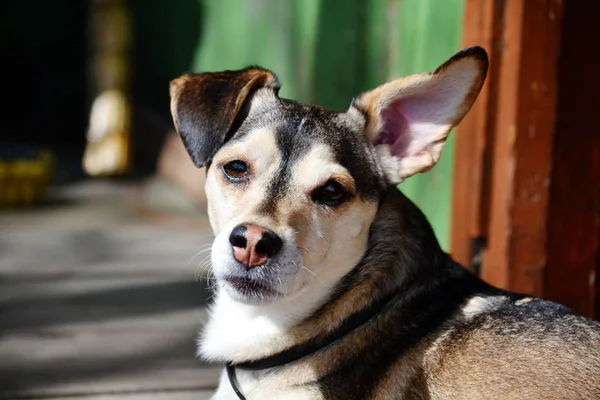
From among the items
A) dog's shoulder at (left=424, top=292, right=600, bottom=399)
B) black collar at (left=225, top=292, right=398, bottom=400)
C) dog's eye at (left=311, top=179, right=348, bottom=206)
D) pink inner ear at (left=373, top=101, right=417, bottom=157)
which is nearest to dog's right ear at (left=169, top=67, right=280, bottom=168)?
dog's eye at (left=311, top=179, right=348, bottom=206)

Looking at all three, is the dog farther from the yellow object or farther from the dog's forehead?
the yellow object

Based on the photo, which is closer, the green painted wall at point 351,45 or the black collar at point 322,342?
the black collar at point 322,342

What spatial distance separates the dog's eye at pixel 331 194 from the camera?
8.89ft

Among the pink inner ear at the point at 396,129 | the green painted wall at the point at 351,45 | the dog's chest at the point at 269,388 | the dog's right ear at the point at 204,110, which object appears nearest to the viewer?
the dog's chest at the point at 269,388

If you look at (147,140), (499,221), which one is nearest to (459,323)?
(499,221)

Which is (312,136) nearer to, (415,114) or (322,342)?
(415,114)

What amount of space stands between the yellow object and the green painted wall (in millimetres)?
1896

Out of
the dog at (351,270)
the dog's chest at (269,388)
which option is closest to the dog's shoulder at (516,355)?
the dog at (351,270)

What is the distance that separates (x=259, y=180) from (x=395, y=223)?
48 cm

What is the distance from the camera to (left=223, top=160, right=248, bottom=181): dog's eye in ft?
9.00

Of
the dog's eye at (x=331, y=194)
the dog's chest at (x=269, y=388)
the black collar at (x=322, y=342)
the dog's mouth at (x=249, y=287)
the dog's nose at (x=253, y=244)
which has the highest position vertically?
the dog's eye at (x=331, y=194)

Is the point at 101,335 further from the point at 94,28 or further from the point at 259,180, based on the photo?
the point at 94,28

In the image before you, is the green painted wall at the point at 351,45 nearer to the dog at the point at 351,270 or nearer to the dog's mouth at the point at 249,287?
the dog at the point at 351,270

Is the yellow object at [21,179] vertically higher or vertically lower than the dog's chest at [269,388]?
lower
